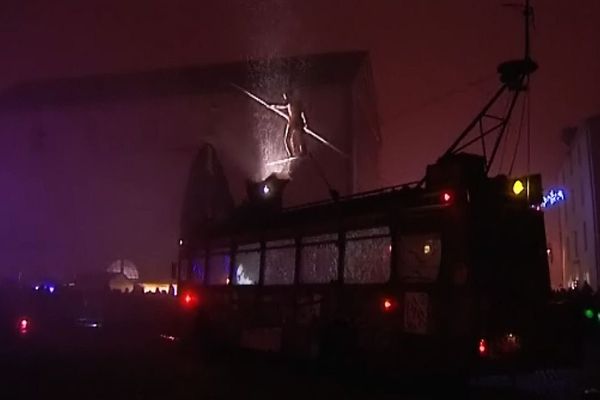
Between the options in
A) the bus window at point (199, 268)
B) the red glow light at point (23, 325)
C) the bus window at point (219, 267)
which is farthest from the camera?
the red glow light at point (23, 325)

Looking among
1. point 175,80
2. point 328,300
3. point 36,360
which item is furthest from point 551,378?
point 175,80

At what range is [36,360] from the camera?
17.3m

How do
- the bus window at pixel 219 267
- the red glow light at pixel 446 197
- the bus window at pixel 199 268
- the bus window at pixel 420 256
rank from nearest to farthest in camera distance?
the red glow light at pixel 446 197
the bus window at pixel 420 256
the bus window at pixel 219 267
the bus window at pixel 199 268

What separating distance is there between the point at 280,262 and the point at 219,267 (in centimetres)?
324

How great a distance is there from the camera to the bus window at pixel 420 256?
37.4 ft

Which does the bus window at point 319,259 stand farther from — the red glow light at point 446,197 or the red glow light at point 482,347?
the red glow light at point 482,347

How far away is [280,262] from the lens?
15773 millimetres

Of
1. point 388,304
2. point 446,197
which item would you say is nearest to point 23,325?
point 388,304

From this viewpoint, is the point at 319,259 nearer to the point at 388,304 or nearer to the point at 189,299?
the point at 388,304

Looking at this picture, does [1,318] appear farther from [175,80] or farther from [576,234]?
[576,234]

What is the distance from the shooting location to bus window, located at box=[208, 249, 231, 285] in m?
18.2

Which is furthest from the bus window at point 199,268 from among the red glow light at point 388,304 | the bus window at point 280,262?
the red glow light at point 388,304

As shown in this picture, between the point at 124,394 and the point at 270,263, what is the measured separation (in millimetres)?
5358

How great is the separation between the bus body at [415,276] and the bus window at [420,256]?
0.02m
